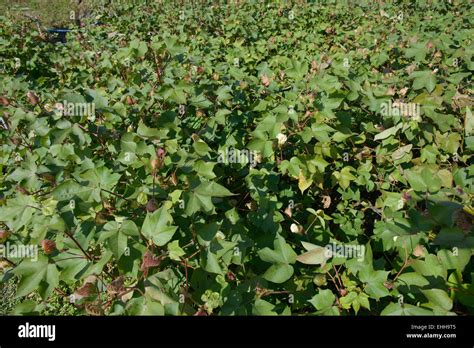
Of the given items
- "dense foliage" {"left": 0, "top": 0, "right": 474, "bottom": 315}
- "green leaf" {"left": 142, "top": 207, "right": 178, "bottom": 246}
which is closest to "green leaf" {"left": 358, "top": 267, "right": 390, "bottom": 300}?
"dense foliage" {"left": 0, "top": 0, "right": 474, "bottom": 315}

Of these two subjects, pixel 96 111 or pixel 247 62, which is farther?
pixel 247 62

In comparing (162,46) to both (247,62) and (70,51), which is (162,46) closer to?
(247,62)

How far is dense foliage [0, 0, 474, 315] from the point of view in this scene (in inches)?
56.6

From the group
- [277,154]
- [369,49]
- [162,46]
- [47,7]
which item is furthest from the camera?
[47,7]

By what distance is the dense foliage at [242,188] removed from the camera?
144cm

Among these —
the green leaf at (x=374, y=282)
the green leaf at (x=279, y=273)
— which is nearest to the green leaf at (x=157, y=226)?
the green leaf at (x=279, y=273)

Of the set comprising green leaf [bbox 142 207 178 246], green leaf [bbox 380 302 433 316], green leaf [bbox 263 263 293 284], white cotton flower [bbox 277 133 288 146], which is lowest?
green leaf [bbox 380 302 433 316]

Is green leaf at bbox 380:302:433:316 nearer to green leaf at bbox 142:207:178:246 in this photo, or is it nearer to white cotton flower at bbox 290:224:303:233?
white cotton flower at bbox 290:224:303:233

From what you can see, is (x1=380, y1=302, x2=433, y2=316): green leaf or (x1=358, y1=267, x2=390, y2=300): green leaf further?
(x1=358, y1=267, x2=390, y2=300): green leaf

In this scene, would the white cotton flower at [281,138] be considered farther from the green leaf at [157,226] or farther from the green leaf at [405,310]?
the green leaf at [405,310]

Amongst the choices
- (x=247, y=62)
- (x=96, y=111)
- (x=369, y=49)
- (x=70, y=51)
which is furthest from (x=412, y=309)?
(x=70, y=51)

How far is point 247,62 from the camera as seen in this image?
12.4ft
